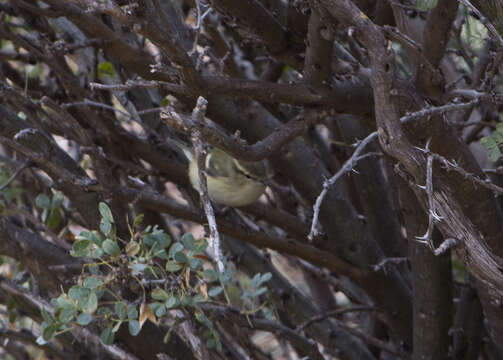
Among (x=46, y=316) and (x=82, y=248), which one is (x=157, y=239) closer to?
(x=82, y=248)

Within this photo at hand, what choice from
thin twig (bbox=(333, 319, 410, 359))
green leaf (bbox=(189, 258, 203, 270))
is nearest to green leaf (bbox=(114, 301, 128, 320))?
green leaf (bbox=(189, 258, 203, 270))

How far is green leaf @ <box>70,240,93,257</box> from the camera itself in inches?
73.2

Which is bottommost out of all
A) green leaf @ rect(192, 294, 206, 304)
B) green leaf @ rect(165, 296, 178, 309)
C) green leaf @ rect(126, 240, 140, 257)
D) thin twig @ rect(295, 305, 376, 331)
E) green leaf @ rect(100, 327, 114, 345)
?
thin twig @ rect(295, 305, 376, 331)

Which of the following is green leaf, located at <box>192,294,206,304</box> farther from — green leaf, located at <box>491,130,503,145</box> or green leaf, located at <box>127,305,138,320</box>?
green leaf, located at <box>491,130,503,145</box>

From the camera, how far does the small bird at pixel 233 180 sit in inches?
131

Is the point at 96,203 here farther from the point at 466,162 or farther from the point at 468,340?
the point at 468,340

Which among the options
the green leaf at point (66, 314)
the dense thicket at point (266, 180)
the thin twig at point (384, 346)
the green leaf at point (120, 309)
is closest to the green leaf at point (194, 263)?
Answer: the dense thicket at point (266, 180)

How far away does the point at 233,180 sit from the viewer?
11.3 feet

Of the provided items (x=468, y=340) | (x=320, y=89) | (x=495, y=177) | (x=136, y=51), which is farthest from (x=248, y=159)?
(x=468, y=340)

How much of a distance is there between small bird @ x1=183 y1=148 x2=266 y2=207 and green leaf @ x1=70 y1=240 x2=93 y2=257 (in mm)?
1257

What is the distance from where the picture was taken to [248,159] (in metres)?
1.93

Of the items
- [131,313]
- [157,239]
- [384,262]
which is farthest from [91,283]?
[384,262]

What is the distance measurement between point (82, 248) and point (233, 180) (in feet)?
5.41

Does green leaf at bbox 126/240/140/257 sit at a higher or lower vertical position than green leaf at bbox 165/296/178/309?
higher
